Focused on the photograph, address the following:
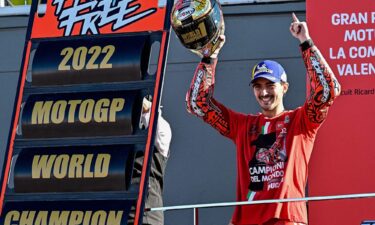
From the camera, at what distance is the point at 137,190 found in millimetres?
4816

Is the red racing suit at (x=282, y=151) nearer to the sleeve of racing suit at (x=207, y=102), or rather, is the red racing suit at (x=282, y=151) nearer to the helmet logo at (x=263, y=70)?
the sleeve of racing suit at (x=207, y=102)

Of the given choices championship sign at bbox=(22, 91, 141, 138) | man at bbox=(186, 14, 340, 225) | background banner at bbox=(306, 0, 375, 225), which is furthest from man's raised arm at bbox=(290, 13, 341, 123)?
background banner at bbox=(306, 0, 375, 225)

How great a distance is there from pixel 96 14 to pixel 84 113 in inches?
22.1

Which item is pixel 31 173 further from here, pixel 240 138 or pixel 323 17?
pixel 323 17

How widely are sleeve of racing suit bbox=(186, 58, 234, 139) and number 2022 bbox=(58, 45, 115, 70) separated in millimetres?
600

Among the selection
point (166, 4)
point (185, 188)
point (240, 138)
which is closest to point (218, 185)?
point (185, 188)

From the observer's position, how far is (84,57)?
A: 5.20 metres

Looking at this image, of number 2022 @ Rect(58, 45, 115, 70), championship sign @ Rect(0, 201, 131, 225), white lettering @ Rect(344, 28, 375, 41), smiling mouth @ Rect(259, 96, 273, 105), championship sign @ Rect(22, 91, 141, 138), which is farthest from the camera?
white lettering @ Rect(344, 28, 375, 41)

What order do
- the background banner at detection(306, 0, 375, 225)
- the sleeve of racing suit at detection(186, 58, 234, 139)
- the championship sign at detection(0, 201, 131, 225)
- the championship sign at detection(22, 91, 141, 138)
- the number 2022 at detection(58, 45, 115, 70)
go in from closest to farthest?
the championship sign at detection(0, 201, 131, 225) < the championship sign at detection(22, 91, 141, 138) < the number 2022 at detection(58, 45, 115, 70) < the sleeve of racing suit at detection(186, 58, 234, 139) < the background banner at detection(306, 0, 375, 225)

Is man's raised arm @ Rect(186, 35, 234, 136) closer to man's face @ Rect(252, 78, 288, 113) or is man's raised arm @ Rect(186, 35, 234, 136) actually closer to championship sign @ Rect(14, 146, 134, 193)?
man's face @ Rect(252, 78, 288, 113)

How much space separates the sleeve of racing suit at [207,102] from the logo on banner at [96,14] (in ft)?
1.81

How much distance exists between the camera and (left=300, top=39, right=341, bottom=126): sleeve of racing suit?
5078mm

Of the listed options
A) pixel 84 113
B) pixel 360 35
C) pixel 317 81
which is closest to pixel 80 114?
pixel 84 113

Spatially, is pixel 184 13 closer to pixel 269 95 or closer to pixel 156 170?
pixel 269 95
